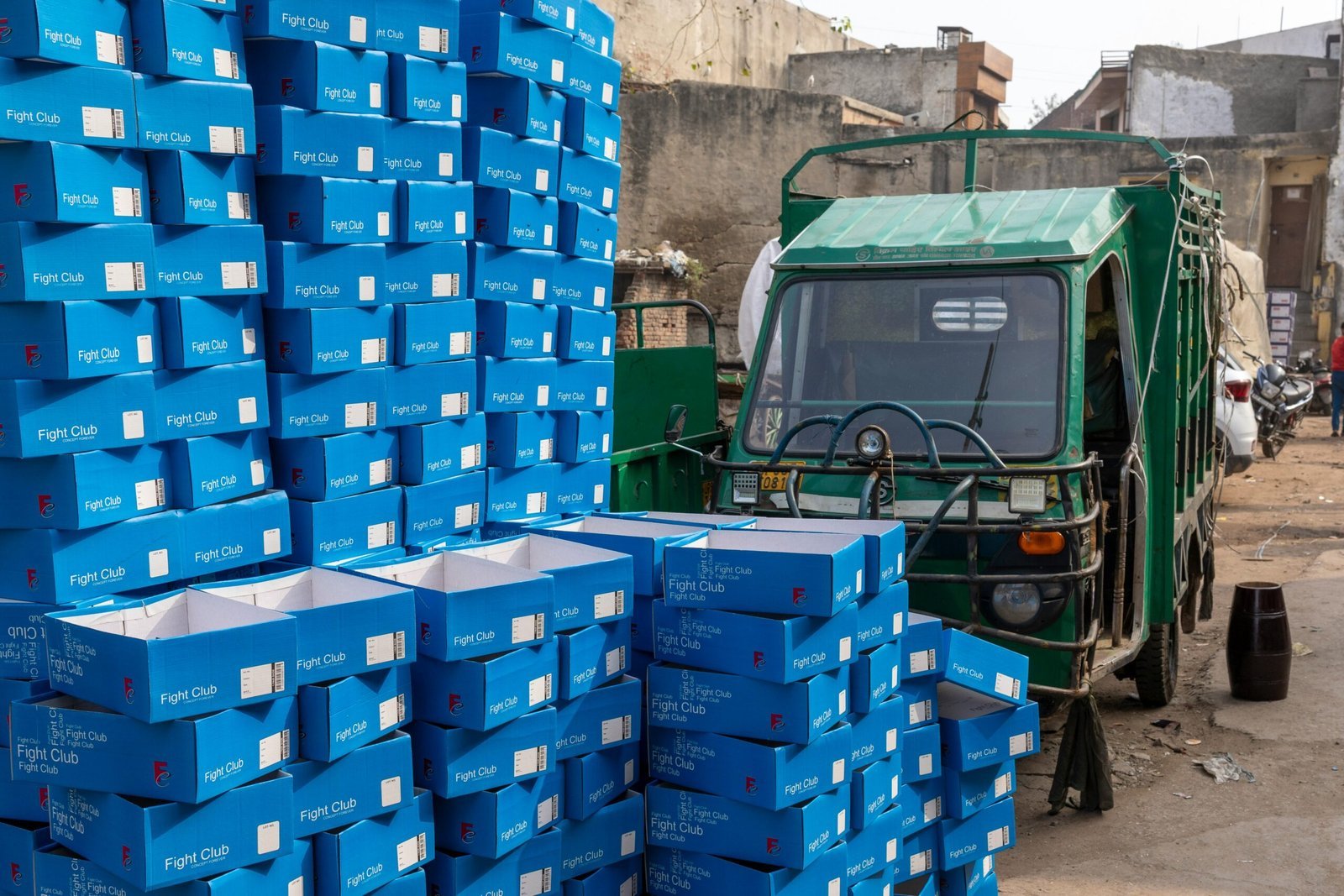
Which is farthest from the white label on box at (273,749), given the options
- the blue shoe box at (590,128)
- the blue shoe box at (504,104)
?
the blue shoe box at (590,128)

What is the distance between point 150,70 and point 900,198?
4.00 m

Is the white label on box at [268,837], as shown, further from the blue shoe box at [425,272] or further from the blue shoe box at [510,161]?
the blue shoe box at [510,161]

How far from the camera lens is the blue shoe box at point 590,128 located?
468cm

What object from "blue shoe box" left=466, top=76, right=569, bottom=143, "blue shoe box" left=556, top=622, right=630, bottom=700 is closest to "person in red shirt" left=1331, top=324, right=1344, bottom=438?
"blue shoe box" left=466, top=76, right=569, bottom=143

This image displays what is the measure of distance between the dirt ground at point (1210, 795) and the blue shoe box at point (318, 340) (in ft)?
9.91

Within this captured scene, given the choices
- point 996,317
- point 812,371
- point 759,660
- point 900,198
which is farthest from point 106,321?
point 900,198

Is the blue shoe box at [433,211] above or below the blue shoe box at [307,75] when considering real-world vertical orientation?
below

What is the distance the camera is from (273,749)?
9.79 feet

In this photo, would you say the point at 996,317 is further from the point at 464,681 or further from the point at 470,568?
the point at 464,681

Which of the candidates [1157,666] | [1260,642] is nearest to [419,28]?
[1157,666]

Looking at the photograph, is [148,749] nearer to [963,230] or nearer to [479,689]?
[479,689]

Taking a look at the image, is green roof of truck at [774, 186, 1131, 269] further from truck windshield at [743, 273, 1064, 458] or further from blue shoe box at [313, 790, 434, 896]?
blue shoe box at [313, 790, 434, 896]

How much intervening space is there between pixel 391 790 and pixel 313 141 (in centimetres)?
184

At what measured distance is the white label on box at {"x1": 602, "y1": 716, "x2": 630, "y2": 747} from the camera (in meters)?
3.69
